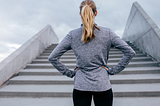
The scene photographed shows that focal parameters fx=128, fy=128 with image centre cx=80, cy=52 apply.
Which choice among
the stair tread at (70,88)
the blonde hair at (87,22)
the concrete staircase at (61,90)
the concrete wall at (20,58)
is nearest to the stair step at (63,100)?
the concrete staircase at (61,90)

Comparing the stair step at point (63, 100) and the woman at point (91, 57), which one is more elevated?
the woman at point (91, 57)

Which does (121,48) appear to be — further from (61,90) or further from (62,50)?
(61,90)

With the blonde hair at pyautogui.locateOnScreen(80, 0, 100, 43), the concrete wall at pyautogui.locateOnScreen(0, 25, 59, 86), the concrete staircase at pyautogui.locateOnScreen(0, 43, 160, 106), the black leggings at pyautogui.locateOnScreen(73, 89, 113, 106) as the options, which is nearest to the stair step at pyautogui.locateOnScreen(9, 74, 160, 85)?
the concrete staircase at pyautogui.locateOnScreen(0, 43, 160, 106)

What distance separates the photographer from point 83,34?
1002 millimetres

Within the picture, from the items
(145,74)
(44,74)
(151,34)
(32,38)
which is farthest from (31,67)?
(151,34)

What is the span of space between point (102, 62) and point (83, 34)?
0.28 m

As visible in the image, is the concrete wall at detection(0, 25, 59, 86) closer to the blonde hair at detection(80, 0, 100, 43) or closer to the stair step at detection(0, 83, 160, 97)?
the stair step at detection(0, 83, 160, 97)

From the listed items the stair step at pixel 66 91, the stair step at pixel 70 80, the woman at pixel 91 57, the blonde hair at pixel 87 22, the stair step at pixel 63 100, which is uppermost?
the blonde hair at pixel 87 22

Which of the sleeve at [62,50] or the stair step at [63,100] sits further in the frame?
the stair step at [63,100]

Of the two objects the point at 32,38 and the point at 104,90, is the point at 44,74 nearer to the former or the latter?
the point at 32,38

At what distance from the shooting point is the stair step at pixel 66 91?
2.85 metres

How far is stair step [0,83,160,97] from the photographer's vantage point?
9.36ft

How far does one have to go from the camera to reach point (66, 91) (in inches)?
117

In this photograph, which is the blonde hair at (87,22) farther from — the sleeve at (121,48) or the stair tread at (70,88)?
the stair tread at (70,88)
